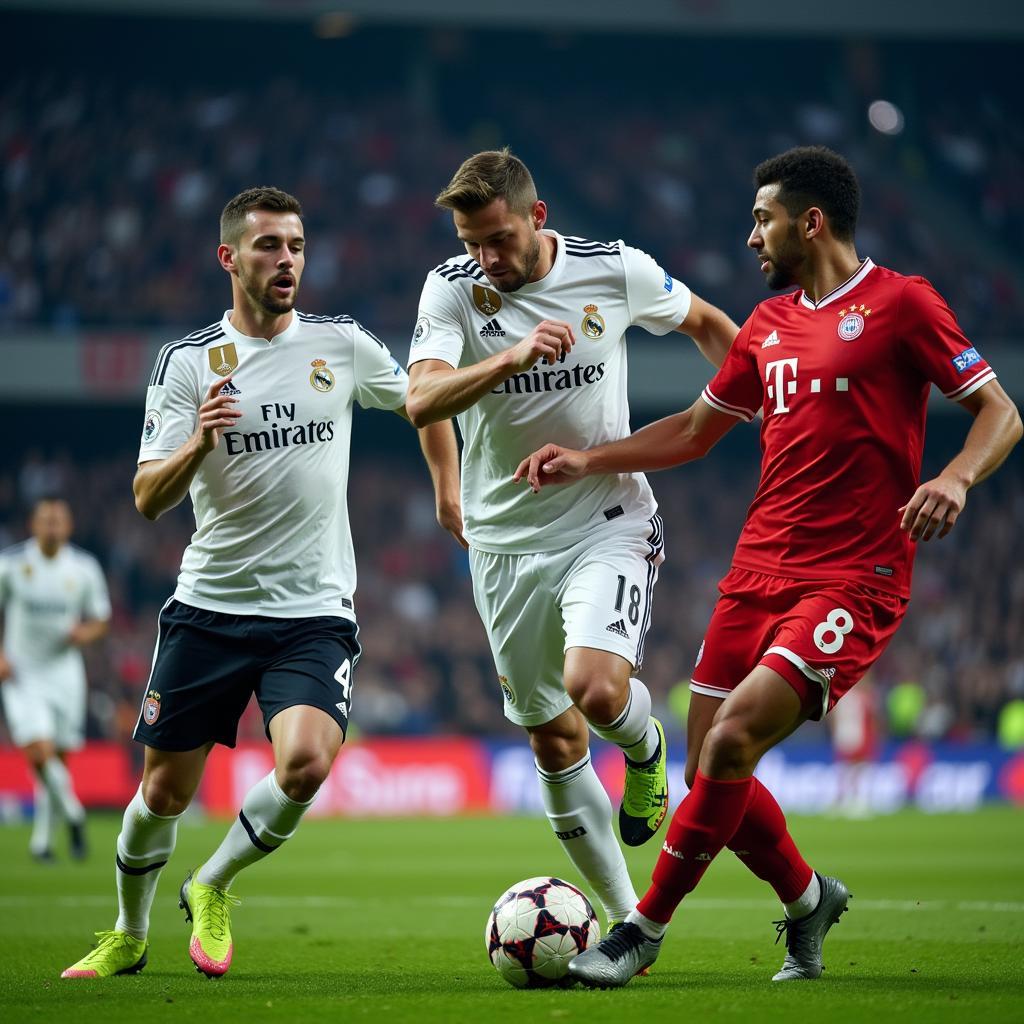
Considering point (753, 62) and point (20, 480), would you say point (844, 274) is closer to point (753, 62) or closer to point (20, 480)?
point (20, 480)

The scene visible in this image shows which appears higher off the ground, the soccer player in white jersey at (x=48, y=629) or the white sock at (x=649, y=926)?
the soccer player in white jersey at (x=48, y=629)

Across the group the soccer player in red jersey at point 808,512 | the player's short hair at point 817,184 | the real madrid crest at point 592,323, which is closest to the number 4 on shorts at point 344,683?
the soccer player in red jersey at point 808,512

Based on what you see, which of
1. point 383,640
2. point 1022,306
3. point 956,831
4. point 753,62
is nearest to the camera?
point 956,831

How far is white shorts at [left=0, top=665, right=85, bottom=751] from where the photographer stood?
13195 mm

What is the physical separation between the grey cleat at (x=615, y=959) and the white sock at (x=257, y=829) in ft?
3.77

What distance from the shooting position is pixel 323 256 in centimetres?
2708

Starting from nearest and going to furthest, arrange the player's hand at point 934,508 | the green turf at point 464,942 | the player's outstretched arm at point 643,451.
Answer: the player's hand at point 934,508, the green turf at point 464,942, the player's outstretched arm at point 643,451

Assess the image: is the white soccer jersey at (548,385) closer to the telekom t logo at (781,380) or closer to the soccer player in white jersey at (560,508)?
the soccer player in white jersey at (560,508)

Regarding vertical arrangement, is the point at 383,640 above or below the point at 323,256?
below

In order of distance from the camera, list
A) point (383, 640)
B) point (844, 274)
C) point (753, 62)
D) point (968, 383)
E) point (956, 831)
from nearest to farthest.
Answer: point (968, 383), point (844, 274), point (956, 831), point (383, 640), point (753, 62)

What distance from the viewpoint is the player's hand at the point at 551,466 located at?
5922 millimetres

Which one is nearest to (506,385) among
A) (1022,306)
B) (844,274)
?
(844,274)

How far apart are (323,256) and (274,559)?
847 inches

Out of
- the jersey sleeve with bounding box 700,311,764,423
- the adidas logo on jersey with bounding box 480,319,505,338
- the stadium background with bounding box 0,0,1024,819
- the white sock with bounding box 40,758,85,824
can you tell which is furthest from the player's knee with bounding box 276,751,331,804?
the stadium background with bounding box 0,0,1024,819
